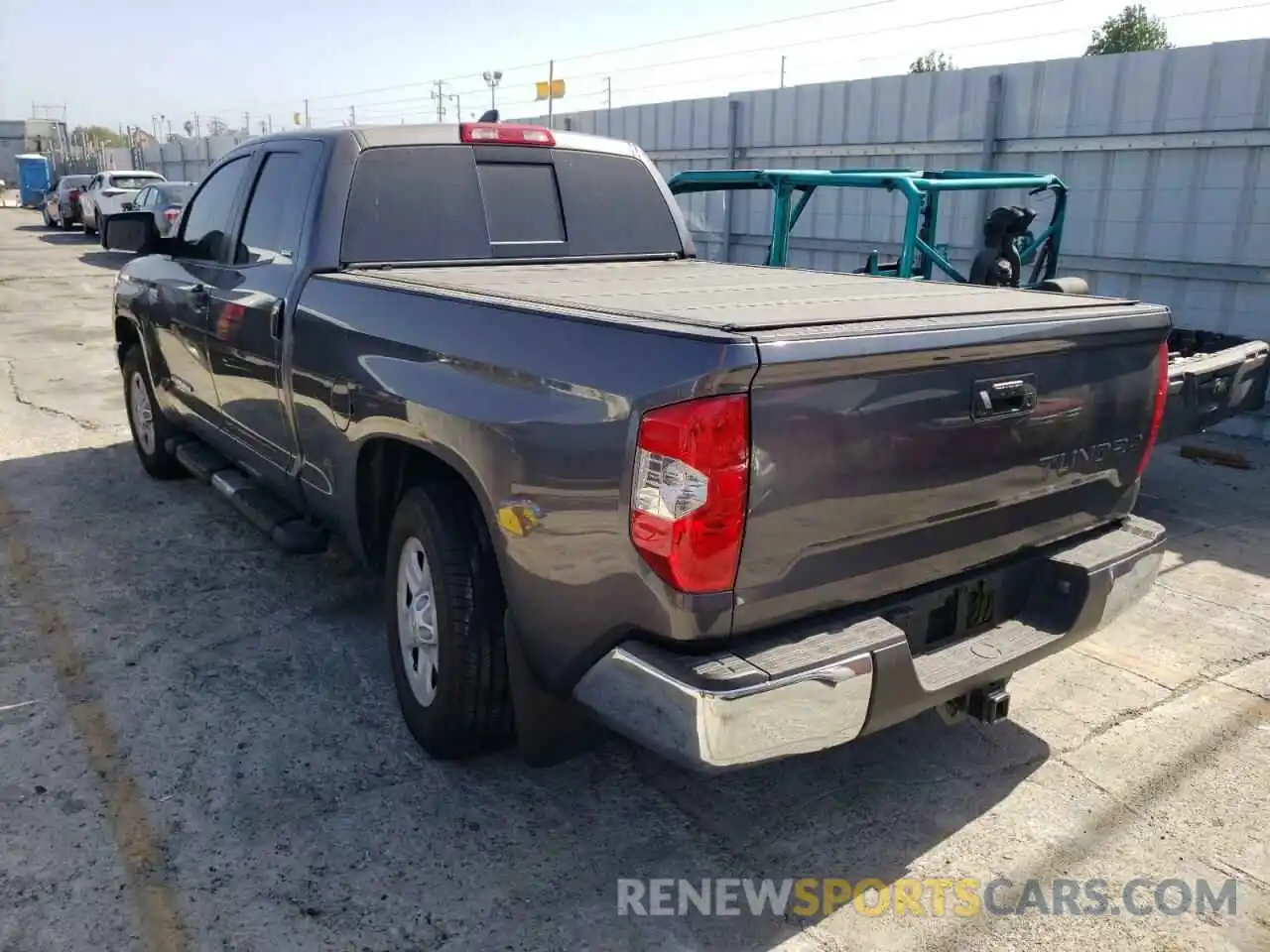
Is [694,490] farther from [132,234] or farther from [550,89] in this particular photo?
[550,89]

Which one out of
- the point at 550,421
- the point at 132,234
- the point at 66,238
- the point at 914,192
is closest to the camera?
the point at 550,421

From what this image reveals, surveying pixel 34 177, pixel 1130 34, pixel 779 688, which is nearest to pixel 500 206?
pixel 779 688

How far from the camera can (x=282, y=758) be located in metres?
3.27

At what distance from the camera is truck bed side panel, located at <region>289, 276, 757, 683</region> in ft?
7.39

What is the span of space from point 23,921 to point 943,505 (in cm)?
255

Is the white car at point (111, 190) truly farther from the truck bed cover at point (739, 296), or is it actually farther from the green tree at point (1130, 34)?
the green tree at point (1130, 34)

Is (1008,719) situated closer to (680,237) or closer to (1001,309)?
(1001,309)

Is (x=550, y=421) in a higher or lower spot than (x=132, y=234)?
lower

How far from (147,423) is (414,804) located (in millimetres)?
4155

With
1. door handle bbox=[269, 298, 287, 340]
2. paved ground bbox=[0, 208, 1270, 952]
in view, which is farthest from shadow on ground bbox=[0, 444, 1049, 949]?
door handle bbox=[269, 298, 287, 340]

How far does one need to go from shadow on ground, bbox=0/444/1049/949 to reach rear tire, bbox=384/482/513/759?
0.19m

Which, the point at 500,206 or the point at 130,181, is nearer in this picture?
the point at 500,206

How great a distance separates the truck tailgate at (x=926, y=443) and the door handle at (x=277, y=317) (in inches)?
91.9

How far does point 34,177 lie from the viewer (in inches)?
1644
